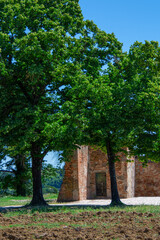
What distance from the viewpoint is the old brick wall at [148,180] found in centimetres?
2784

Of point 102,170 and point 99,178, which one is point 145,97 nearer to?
point 102,170

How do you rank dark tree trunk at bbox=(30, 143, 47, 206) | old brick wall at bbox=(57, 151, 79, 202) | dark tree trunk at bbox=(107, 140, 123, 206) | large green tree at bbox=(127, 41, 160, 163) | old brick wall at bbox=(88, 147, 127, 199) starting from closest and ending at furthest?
1. large green tree at bbox=(127, 41, 160, 163)
2. dark tree trunk at bbox=(107, 140, 123, 206)
3. dark tree trunk at bbox=(30, 143, 47, 206)
4. old brick wall at bbox=(57, 151, 79, 202)
5. old brick wall at bbox=(88, 147, 127, 199)

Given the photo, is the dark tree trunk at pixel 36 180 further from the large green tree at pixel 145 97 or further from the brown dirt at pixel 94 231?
the brown dirt at pixel 94 231

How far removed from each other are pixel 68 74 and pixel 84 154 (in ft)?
32.9

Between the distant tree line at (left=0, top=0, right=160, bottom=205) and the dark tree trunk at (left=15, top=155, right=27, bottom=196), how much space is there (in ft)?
39.3

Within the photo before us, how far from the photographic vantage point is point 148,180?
28094mm

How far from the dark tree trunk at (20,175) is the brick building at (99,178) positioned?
27.5 feet

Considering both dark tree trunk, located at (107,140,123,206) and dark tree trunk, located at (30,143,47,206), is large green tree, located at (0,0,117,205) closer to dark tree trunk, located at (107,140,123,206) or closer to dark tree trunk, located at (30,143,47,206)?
dark tree trunk, located at (30,143,47,206)

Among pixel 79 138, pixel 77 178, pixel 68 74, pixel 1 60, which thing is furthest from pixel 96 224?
pixel 77 178

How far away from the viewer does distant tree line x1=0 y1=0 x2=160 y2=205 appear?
1555 cm

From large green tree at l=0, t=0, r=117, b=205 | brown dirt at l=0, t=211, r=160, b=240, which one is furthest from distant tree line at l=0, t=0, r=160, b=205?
brown dirt at l=0, t=211, r=160, b=240

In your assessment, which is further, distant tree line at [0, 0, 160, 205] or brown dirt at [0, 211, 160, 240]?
distant tree line at [0, 0, 160, 205]

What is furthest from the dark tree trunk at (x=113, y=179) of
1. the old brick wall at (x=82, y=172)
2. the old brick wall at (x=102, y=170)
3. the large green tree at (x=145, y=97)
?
the old brick wall at (x=102, y=170)

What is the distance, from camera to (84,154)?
82.3 feet
